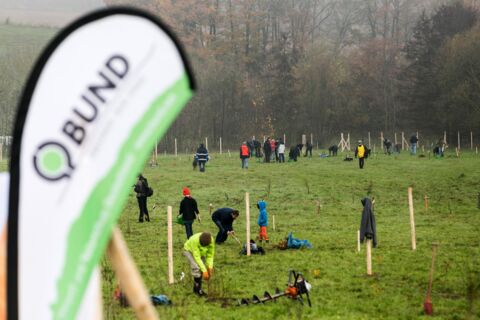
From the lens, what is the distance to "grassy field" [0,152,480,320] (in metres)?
Result: 13.9

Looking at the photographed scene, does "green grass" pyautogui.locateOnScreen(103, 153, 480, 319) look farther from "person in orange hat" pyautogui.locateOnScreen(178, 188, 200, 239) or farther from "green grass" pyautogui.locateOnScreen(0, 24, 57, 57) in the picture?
"green grass" pyautogui.locateOnScreen(0, 24, 57, 57)

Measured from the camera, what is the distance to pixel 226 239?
22156 millimetres

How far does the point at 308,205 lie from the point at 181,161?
62.9ft

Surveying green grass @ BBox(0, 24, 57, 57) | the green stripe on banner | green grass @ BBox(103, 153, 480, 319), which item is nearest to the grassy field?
green grass @ BBox(103, 153, 480, 319)

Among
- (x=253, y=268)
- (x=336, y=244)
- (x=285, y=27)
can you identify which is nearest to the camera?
(x=253, y=268)

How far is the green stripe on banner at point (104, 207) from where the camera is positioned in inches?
124

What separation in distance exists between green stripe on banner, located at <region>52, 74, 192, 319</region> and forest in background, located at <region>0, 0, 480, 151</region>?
57.1m

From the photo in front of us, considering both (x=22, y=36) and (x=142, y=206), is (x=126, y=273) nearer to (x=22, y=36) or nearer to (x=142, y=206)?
(x=142, y=206)

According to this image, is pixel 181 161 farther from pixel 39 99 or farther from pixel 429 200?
pixel 39 99

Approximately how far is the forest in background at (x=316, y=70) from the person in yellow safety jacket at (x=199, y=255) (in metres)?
46.4

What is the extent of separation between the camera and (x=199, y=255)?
14688 millimetres

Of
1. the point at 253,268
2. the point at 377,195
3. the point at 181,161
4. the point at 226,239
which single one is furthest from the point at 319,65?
the point at 253,268

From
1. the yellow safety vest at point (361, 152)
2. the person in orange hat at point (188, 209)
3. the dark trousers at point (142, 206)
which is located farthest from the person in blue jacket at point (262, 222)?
the yellow safety vest at point (361, 152)

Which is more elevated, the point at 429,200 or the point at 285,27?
the point at 285,27
